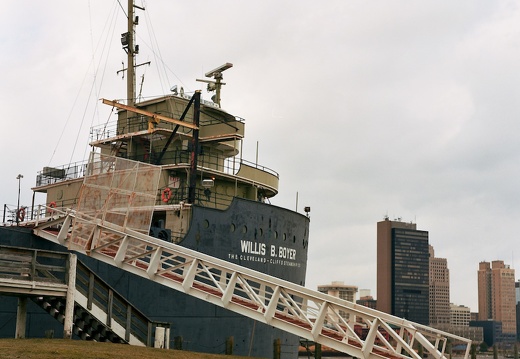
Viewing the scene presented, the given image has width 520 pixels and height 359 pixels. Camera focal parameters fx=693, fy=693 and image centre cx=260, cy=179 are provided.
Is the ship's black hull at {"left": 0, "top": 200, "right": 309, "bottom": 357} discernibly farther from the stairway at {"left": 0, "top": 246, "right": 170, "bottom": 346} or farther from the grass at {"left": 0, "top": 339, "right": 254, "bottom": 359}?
the grass at {"left": 0, "top": 339, "right": 254, "bottom": 359}

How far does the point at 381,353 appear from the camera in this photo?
19375 millimetres

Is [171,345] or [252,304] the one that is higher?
[252,304]

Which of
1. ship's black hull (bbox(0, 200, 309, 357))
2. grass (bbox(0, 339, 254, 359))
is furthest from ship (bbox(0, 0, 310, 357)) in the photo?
grass (bbox(0, 339, 254, 359))

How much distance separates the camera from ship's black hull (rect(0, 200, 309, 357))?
24.1 meters

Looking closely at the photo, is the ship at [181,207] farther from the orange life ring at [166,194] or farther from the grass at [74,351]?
the grass at [74,351]

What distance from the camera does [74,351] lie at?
16469mm

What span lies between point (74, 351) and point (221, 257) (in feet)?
40.3

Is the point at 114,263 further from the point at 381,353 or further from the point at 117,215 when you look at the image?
the point at 381,353

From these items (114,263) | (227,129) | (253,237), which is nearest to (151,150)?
(227,129)

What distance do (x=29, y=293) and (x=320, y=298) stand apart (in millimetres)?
8098

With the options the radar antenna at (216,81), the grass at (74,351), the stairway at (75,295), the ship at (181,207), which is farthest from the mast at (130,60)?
the grass at (74,351)

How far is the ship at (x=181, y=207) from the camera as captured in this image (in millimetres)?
24281

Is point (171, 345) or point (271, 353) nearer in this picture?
point (171, 345)

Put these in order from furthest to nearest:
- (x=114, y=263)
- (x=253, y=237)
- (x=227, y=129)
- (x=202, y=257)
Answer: (x=227, y=129) → (x=253, y=237) → (x=114, y=263) → (x=202, y=257)
